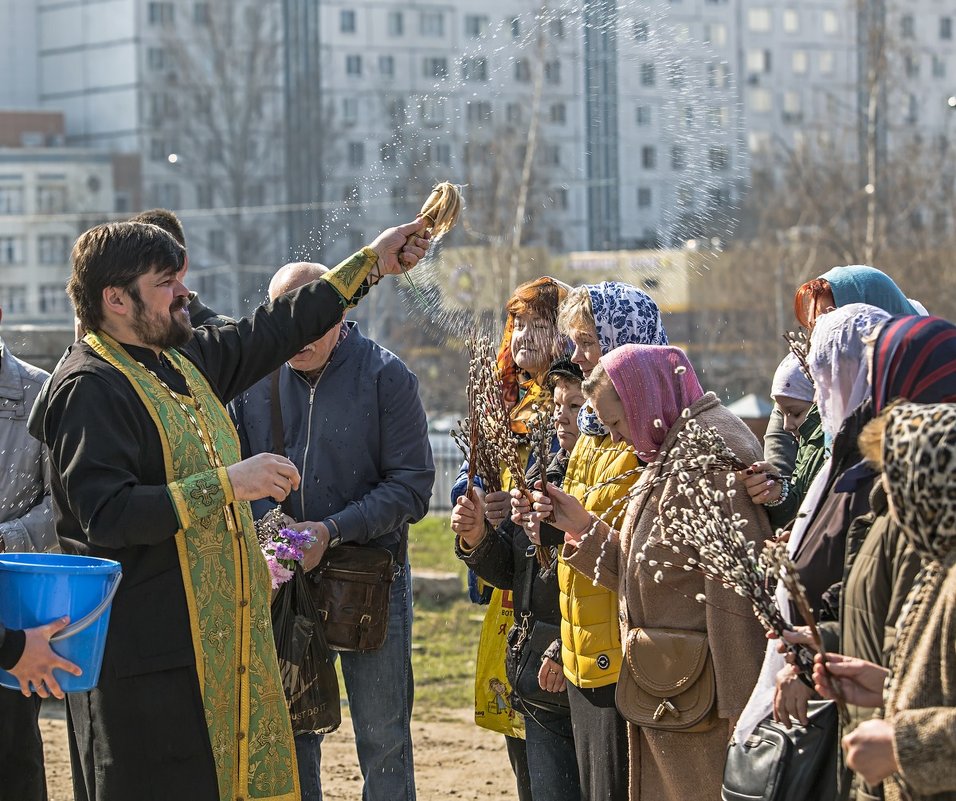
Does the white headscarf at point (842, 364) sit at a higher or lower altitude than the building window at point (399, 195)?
lower

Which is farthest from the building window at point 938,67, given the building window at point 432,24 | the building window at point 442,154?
the building window at point 442,154

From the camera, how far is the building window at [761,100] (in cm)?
4094

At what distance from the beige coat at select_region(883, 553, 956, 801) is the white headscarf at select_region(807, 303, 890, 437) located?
0.65m

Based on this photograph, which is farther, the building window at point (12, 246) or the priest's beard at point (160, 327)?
the building window at point (12, 246)

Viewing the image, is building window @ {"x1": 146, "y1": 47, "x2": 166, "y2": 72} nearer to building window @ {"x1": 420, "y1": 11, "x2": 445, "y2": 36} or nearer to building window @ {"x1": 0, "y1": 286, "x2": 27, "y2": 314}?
building window @ {"x1": 0, "y1": 286, "x2": 27, "y2": 314}

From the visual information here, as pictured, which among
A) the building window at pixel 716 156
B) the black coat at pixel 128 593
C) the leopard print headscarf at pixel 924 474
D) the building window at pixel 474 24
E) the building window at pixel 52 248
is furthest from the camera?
the building window at pixel 52 248

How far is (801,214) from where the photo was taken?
32.9 m

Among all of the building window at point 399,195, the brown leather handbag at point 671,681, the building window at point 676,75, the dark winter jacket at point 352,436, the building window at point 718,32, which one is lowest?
the brown leather handbag at point 671,681

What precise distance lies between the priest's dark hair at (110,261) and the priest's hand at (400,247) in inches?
24.9

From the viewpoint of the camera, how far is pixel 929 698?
2729mm

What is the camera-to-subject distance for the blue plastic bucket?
3.53 m

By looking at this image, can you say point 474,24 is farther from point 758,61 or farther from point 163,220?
point 163,220

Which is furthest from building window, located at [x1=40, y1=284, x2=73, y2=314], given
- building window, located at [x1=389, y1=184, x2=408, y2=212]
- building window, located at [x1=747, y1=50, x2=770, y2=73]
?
building window, located at [x1=747, y1=50, x2=770, y2=73]

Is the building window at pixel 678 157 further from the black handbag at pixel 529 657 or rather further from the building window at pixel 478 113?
the building window at pixel 478 113
